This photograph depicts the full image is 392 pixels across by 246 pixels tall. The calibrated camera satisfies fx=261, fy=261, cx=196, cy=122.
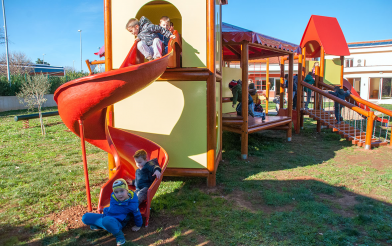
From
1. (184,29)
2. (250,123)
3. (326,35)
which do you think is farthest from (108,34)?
(326,35)

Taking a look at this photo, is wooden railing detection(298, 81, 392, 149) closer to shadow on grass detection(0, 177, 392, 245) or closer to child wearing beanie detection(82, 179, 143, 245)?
shadow on grass detection(0, 177, 392, 245)

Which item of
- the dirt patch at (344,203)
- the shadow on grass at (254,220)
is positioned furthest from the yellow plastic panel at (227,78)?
the dirt patch at (344,203)

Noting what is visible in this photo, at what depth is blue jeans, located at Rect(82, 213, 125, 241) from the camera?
312 centimetres

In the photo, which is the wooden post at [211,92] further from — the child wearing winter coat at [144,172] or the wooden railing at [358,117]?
the wooden railing at [358,117]

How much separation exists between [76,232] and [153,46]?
317 centimetres

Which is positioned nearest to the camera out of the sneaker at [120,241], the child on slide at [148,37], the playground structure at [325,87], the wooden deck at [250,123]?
the sneaker at [120,241]

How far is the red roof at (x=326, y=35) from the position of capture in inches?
430

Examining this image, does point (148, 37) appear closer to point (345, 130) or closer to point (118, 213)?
point (118, 213)

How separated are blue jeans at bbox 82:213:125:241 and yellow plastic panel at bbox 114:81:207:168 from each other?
2030 mm

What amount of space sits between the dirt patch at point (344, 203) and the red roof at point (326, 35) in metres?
7.83

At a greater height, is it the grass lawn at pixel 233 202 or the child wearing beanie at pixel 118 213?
the child wearing beanie at pixel 118 213

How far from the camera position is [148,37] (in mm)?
4695

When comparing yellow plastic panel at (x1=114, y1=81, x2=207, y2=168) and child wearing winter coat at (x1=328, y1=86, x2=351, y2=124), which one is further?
child wearing winter coat at (x1=328, y1=86, x2=351, y2=124)

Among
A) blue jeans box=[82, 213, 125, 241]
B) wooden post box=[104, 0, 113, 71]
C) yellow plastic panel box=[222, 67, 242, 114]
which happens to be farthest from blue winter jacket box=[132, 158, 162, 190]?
yellow plastic panel box=[222, 67, 242, 114]
